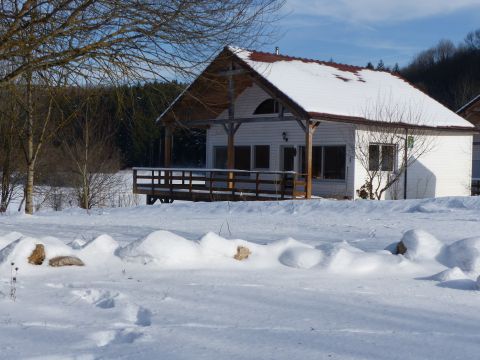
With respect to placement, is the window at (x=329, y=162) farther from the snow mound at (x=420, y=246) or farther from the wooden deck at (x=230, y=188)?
the snow mound at (x=420, y=246)

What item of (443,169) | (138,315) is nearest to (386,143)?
(443,169)

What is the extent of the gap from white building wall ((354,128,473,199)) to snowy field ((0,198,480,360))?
44.1 ft

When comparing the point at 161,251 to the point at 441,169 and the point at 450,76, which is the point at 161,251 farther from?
the point at 450,76

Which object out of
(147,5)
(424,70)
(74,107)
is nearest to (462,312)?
(147,5)

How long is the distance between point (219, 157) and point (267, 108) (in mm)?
3312

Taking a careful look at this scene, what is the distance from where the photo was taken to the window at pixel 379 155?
62.8 ft

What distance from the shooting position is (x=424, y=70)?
243 ft

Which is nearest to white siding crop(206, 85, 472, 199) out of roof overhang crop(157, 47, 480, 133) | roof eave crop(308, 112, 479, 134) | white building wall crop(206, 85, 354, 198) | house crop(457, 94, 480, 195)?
white building wall crop(206, 85, 354, 198)

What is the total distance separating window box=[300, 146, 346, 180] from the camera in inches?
787

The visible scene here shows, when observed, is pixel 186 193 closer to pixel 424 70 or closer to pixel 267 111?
pixel 267 111

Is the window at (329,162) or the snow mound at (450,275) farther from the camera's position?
the window at (329,162)

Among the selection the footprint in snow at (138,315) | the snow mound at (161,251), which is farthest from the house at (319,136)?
the footprint in snow at (138,315)

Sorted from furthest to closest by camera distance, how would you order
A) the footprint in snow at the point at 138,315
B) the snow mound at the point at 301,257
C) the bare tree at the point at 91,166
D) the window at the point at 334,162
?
the bare tree at the point at 91,166
the window at the point at 334,162
the snow mound at the point at 301,257
the footprint in snow at the point at 138,315

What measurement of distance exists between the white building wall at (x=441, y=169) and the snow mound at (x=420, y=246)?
45.6 feet
